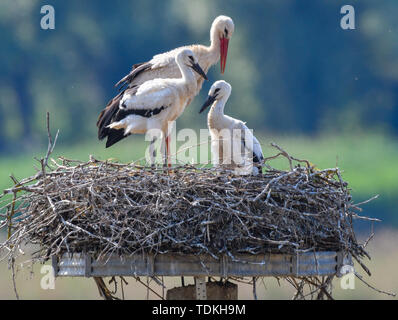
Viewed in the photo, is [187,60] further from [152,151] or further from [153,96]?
[152,151]

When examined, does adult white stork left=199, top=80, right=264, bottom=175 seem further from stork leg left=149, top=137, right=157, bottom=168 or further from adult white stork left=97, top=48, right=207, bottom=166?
stork leg left=149, top=137, right=157, bottom=168

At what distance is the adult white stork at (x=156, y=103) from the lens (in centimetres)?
580

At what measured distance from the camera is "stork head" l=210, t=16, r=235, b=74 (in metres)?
6.44

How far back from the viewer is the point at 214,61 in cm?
657

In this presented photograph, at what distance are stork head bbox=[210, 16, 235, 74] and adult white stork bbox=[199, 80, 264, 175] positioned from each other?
2.16 ft

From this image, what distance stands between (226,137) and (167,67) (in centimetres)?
82

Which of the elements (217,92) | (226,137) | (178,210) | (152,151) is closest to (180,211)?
(178,210)

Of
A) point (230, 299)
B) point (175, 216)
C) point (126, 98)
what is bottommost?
point (230, 299)

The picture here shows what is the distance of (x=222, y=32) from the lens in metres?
6.49

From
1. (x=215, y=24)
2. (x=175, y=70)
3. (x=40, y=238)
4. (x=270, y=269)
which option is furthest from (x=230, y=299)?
(x=215, y=24)

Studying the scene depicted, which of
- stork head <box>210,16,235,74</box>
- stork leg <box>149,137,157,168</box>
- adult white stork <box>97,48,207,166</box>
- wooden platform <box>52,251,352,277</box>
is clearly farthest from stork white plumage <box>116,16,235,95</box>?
wooden platform <box>52,251,352,277</box>

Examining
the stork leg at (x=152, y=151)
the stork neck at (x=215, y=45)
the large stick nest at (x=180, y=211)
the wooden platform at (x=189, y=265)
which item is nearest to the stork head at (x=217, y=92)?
the stork leg at (x=152, y=151)

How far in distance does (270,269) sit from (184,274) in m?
0.47

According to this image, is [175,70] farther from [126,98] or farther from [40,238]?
[40,238]
